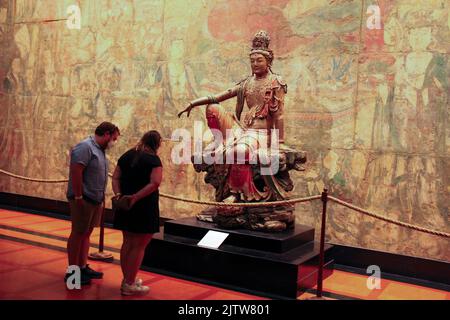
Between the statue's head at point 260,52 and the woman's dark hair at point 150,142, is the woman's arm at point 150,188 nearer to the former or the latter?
the woman's dark hair at point 150,142

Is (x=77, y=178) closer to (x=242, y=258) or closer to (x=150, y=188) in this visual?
(x=150, y=188)

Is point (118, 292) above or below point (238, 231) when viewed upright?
below

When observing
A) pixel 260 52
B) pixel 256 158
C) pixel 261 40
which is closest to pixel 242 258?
pixel 256 158

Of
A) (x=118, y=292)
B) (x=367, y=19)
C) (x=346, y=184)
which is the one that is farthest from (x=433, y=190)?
(x=118, y=292)

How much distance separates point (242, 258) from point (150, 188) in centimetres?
152

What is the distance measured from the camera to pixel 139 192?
14.9ft

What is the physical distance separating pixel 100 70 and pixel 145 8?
145 cm

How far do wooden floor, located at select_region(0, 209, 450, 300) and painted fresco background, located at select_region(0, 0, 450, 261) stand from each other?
3.54ft

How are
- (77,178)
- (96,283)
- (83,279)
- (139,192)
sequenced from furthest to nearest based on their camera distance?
(96,283) < (83,279) < (77,178) < (139,192)

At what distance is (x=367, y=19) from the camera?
7090 millimetres

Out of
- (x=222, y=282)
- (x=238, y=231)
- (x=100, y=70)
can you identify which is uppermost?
(x=100, y=70)

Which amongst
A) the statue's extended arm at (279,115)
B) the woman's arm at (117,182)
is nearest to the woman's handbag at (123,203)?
the woman's arm at (117,182)
